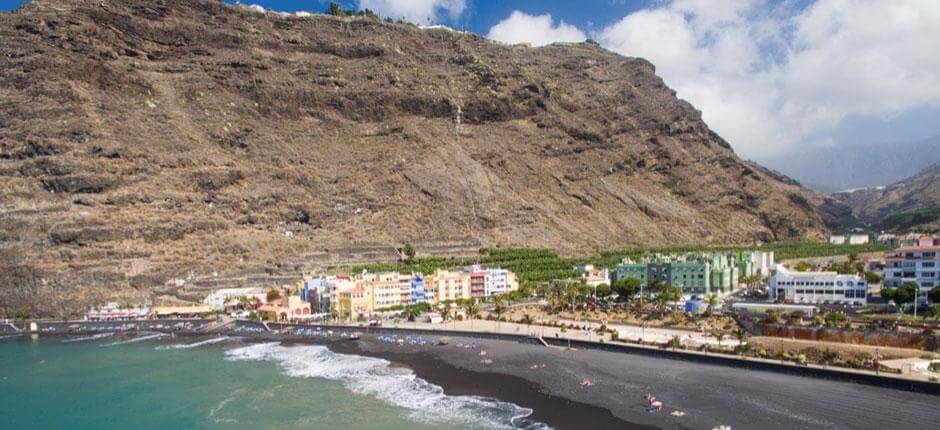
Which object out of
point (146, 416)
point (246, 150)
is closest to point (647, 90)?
point (246, 150)

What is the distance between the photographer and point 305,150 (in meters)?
142

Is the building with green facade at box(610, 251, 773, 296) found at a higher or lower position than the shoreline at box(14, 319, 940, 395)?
higher

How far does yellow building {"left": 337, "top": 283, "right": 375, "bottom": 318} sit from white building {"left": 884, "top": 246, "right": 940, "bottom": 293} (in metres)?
60.9

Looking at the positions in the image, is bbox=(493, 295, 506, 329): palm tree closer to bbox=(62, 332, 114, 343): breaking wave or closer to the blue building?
the blue building

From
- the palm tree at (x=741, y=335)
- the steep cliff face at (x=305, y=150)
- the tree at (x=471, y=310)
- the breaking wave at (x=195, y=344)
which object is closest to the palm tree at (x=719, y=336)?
the palm tree at (x=741, y=335)

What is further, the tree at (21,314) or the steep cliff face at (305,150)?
the steep cliff face at (305,150)

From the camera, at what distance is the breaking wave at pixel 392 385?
40812 millimetres

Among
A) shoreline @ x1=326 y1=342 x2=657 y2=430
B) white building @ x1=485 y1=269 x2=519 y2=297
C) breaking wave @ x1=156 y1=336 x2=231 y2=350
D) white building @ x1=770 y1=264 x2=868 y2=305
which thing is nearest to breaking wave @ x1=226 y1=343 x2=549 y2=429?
shoreline @ x1=326 y1=342 x2=657 y2=430

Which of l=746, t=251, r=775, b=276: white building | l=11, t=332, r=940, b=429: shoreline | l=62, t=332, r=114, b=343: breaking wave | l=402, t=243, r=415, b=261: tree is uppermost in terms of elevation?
l=402, t=243, r=415, b=261: tree

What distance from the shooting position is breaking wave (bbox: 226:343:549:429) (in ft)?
134

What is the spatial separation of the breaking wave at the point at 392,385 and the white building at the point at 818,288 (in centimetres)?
4427

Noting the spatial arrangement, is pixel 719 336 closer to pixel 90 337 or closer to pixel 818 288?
pixel 818 288

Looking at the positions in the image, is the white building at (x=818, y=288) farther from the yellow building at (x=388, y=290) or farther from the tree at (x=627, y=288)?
the yellow building at (x=388, y=290)

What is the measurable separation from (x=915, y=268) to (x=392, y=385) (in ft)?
185
